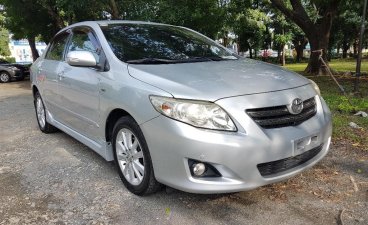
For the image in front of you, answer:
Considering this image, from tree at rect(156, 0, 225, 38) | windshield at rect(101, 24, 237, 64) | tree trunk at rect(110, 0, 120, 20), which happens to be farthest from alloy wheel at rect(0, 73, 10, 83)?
windshield at rect(101, 24, 237, 64)

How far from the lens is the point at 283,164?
3043 millimetres

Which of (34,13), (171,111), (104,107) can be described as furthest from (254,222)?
(34,13)

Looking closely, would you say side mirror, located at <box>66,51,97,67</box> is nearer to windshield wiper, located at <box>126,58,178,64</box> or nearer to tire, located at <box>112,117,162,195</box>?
windshield wiper, located at <box>126,58,178,64</box>

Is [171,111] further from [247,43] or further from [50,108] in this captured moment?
[247,43]

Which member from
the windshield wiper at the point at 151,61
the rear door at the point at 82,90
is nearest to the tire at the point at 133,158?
the rear door at the point at 82,90

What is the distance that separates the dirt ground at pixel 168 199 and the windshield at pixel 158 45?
4.34 feet

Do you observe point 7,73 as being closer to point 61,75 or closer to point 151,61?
point 61,75

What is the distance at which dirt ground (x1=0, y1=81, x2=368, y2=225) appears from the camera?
3084 millimetres

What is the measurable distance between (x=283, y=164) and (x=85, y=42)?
2.69m

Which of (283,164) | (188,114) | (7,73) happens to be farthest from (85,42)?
(7,73)

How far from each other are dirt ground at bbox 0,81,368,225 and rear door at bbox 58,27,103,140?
1.76ft

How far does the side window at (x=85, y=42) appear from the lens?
13.2ft

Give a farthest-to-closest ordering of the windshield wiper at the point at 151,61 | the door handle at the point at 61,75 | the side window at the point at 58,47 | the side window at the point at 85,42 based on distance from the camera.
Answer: the side window at the point at 58,47 → the door handle at the point at 61,75 → the side window at the point at 85,42 → the windshield wiper at the point at 151,61

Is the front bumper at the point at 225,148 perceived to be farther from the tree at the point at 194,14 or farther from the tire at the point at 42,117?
the tree at the point at 194,14
